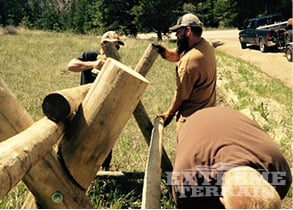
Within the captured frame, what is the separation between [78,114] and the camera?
112 inches

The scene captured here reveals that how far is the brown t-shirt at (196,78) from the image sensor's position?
4.26 metres

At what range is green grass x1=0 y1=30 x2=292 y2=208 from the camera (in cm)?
482

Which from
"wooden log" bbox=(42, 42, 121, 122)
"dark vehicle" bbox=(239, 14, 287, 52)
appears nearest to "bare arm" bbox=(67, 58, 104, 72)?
"wooden log" bbox=(42, 42, 121, 122)

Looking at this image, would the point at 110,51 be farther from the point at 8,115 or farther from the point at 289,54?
the point at 289,54

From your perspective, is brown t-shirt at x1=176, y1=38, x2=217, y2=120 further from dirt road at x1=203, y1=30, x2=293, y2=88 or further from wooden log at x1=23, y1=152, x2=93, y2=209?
dirt road at x1=203, y1=30, x2=293, y2=88

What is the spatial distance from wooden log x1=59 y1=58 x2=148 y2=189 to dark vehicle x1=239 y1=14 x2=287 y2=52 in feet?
61.2

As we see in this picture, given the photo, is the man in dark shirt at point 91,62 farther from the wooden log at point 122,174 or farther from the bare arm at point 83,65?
the wooden log at point 122,174

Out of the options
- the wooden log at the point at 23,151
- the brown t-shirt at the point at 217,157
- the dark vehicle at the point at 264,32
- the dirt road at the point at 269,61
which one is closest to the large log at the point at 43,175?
the wooden log at the point at 23,151

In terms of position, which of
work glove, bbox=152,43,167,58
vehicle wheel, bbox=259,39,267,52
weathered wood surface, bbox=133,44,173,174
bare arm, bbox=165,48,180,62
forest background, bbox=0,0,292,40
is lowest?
forest background, bbox=0,0,292,40

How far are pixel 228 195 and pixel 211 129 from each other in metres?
0.67

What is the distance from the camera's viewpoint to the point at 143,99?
11.6 meters

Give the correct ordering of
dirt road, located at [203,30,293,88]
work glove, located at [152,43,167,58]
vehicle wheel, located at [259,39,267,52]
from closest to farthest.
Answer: work glove, located at [152,43,167,58]
dirt road, located at [203,30,293,88]
vehicle wheel, located at [259,39,267,52]

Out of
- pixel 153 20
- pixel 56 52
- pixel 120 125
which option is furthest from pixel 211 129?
pixel 153 20

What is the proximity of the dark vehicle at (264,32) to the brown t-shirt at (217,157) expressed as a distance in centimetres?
1862
